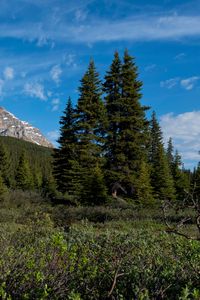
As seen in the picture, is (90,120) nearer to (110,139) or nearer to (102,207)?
(110,139)

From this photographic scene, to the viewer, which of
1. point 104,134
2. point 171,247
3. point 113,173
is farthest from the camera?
point 104,134

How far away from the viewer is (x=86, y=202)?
94.1 feet

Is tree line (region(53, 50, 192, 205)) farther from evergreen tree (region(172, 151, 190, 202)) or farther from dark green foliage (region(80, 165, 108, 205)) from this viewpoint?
evergreen tree (region(172, 151, 190, 202))

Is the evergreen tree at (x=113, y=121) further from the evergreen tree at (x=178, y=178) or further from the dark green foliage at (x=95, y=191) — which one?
the evergreen tree at (x=178, y=178)

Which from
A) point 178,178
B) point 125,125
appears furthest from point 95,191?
point 178,178

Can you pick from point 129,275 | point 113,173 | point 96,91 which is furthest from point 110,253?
point 96,91

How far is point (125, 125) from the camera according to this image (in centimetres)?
3306

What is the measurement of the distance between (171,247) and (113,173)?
2497cm

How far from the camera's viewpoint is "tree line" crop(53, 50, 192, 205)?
31.7 m

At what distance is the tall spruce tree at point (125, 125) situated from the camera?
3209cm

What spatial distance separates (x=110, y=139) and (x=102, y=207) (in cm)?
995

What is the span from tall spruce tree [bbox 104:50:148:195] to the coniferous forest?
8 cm

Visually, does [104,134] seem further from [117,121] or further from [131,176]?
[131,176]

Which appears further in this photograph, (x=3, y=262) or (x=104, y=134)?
(x=104, y=134)
